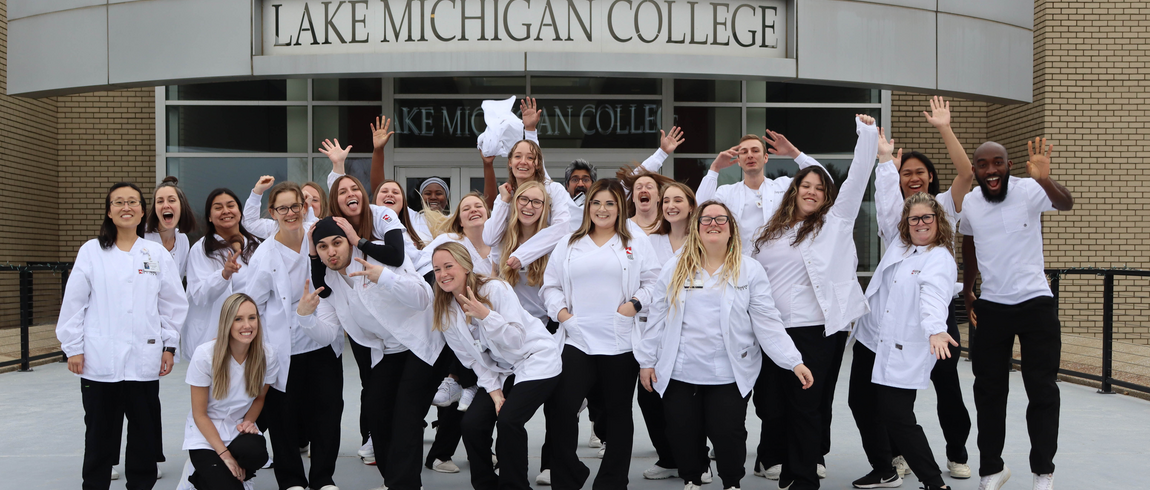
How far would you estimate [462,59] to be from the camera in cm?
1054

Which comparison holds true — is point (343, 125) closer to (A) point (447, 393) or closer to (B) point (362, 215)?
(B) point (362, 215)

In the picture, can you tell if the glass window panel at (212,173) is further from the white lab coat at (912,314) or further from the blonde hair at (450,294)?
the white lab coat at (912,314)

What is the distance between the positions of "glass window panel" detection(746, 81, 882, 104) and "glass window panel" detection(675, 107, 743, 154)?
1.43ft

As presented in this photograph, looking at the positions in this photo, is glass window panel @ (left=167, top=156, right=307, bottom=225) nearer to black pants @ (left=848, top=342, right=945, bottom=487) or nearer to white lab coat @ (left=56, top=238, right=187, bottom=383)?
white lab coat @ (left=56, top=238, right=187, bottom=383)

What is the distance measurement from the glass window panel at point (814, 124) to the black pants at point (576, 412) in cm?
989

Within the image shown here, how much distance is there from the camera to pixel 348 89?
1360 centimetres

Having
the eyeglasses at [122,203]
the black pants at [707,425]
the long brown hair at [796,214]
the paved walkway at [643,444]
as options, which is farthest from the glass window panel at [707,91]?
the eyeglasses at [122,203]

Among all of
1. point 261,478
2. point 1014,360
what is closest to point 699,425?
point 261,478

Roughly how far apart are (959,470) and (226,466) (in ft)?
14.1

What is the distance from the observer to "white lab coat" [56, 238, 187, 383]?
180 inches

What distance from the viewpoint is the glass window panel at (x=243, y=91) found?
13555 millimetres

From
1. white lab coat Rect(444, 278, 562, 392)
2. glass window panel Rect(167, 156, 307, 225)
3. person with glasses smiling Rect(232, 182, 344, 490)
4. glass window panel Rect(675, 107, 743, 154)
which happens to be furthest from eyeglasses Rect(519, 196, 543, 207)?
glass window panel Rect(167, 156, 307, 225)

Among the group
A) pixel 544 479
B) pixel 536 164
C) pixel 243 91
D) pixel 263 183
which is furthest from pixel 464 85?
pixel 544 479

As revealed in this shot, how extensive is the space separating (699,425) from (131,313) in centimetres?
319
